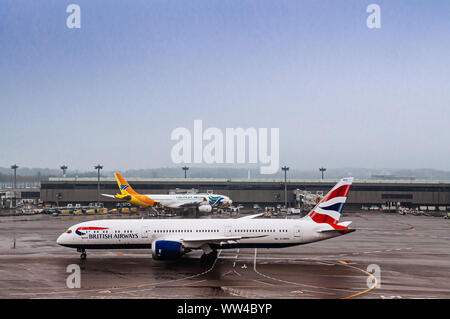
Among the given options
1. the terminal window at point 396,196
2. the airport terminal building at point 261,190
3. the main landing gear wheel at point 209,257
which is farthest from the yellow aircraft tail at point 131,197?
the terminal window at point 396,196

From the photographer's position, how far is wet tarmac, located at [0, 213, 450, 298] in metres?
27.2

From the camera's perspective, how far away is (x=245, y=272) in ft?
111

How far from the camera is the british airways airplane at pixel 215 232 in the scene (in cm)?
3844

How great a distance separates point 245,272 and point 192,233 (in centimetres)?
764

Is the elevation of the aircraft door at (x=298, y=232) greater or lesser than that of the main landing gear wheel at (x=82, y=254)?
greater

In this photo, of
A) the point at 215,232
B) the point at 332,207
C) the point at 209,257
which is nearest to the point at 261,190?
the point at 332,207

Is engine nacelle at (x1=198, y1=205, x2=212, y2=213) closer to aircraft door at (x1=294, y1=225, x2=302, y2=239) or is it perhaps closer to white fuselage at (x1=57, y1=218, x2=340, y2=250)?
white fuselage at (x1=57, y1=218, x2=340, y2=250)

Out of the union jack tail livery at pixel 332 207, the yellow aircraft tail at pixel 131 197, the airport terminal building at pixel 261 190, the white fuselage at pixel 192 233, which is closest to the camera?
the white fuselage at pixel 192 233

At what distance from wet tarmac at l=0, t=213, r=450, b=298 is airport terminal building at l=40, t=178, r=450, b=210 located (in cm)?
8208

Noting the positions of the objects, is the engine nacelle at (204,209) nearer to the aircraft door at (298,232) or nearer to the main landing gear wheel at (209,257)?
the main landing gear wheel at (209,257)

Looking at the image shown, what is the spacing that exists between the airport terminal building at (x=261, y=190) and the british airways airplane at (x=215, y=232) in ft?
290

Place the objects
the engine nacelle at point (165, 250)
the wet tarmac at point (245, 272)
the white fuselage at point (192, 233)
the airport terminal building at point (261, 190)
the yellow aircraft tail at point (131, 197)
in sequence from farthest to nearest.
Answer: the airport terminal building at point (261, 190) → the yellow aircraft tail at point (131, 197) → the white fuselage at point (192, 233) → the engine nacelle at point (165, 250) → the wet tarmac at point (245, 272)

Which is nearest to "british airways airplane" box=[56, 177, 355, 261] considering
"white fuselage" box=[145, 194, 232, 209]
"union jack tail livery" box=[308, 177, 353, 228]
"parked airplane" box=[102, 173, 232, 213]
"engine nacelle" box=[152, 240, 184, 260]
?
"union jack tail livery" box=[308, 177, 353, 228]
